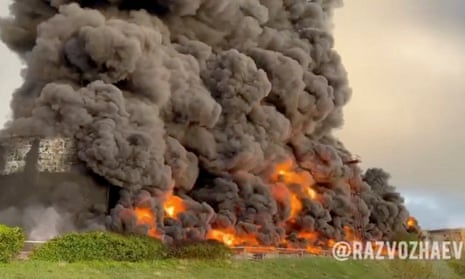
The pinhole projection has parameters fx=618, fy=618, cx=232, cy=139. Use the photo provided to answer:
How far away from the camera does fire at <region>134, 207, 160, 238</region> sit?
32.1 metres

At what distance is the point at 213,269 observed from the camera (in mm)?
22875

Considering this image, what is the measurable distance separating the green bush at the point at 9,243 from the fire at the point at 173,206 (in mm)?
13703

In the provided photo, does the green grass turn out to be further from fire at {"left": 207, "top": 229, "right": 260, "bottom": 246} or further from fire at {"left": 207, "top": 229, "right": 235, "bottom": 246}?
fire at {"left": 207, "top": 229, "right": 260, "bottom": 246}

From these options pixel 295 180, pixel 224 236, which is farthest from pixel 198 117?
pixel 295 180

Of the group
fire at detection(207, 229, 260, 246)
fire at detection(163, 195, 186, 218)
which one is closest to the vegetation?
fire at detection(207, 229, 260, 246)

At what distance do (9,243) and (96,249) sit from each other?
3.11 m

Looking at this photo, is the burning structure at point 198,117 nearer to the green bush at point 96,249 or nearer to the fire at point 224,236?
the fire at point 224,236

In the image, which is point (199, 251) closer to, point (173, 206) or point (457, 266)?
point (457, 266)

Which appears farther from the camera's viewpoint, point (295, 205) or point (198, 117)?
point (295, 205)

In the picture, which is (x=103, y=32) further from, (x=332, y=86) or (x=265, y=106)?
(x=332, y=86)

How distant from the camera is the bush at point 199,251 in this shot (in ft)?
79.6

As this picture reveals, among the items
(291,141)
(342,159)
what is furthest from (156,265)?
(342,159)

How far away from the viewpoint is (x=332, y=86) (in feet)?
162

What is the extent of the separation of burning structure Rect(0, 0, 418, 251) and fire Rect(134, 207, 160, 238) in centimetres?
8
